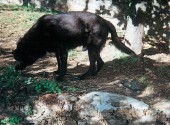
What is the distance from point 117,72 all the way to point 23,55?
2.58m

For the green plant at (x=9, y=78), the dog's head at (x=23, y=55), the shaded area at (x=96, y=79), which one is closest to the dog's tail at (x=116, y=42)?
the shaded area at (x=96, y=79)

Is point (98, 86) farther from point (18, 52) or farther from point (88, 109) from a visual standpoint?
point (18, 52)

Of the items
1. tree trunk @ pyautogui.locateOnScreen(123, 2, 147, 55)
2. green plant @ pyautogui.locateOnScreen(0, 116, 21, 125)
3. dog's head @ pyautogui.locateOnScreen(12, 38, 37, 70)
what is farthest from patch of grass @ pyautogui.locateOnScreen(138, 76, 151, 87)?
green plant @ pyautogui.locateOnScreen(0, 116, 21, 125)

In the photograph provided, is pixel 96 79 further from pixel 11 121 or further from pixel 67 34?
pixel 11 121

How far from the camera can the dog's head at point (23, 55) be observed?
8.73 metres

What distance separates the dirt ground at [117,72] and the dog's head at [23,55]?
10.0 inches

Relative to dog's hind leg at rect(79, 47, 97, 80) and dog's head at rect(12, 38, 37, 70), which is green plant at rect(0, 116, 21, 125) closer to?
dog's hind leg at rect(79, 47, 97, 80)

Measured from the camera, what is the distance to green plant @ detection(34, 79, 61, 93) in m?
7.09

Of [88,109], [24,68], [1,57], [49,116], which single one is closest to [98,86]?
[88,109]

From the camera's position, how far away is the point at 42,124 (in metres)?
6.43

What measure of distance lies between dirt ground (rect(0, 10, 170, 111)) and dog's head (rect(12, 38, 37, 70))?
0.84 feet

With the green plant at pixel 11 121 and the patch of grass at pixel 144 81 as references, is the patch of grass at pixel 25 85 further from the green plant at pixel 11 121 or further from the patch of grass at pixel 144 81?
the patch of grass at pixel 144 81

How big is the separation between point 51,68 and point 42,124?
3.12 m

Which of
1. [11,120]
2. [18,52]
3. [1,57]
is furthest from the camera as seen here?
[1,57]
